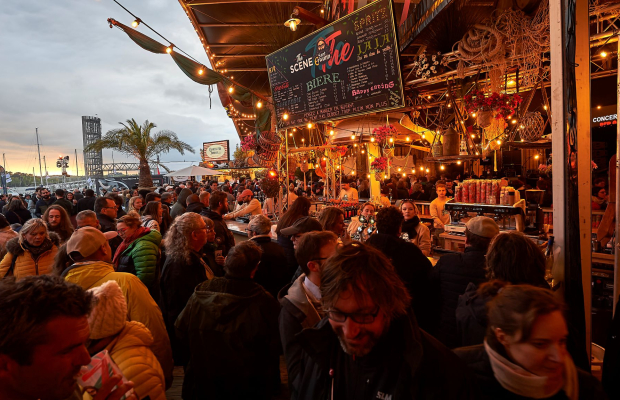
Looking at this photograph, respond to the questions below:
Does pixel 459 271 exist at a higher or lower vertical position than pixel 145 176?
lower

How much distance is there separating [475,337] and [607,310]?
3390mm

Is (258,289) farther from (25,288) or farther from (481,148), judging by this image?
(481,148)

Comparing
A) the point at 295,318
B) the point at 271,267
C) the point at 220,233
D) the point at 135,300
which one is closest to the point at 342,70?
the point at 220,233

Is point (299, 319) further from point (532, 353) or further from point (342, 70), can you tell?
point (342, 70)

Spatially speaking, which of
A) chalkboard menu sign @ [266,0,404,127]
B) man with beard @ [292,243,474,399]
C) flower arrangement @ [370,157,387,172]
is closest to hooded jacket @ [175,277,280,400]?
man with beard @ [292,243,474,399]

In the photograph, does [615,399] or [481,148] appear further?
[481,148]

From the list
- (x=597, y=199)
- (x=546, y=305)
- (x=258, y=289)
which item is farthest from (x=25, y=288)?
(x=597, y=199)

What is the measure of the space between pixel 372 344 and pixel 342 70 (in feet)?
19.5

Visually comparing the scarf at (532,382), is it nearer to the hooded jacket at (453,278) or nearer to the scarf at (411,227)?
the hooded jacket at (453,278)

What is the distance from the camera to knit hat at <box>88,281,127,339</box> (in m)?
1.75

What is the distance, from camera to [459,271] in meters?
2.83

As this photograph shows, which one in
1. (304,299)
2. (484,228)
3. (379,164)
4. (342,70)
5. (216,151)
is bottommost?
(304,299)

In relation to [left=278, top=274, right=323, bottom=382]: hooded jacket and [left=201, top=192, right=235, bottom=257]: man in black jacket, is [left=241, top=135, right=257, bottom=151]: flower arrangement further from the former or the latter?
[left=278, top=274, right=323, bottom=382]: hooded jacket

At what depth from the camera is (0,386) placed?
1104mm
